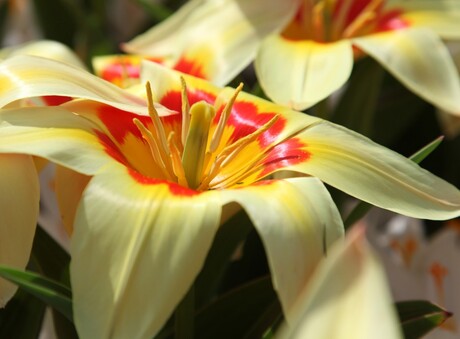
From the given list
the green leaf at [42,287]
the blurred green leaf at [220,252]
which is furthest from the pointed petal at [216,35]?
the green leaf at [42,287]

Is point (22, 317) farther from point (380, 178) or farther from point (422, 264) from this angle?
point (422, 264)

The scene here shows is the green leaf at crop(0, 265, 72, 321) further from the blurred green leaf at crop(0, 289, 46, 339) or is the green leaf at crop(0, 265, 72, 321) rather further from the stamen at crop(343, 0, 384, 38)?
the stamen at crop(343, 0, 384, 38)

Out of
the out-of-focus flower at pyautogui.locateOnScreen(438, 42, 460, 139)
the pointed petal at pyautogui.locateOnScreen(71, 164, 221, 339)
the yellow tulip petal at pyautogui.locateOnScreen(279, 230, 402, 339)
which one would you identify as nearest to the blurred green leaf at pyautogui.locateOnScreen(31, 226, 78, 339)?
the pointed petal at pyautogui.locateOnScreen(71, 164, 221, 339)

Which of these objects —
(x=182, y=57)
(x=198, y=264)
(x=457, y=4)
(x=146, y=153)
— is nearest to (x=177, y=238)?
(x=198, y=264)

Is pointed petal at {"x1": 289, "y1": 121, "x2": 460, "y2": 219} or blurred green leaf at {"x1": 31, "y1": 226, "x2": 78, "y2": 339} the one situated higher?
→ pointed petal at {"x1": 289, "y1": 121, "x2": 460, "y2": 219}

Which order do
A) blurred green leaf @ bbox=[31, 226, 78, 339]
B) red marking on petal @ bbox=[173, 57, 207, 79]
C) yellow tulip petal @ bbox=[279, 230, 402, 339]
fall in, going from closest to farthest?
1. yellow tulip petal @ bbox=[279, 230, 402, 339]
2. blurred green leaf @ bbox=[31, 226, 78, 339]
3. red marking on petal @ bbox=[173, 57, 207, 79]

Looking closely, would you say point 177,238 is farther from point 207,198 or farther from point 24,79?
point 24,79

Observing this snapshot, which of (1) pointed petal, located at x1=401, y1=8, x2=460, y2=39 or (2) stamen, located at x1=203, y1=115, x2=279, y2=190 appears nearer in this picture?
(2) stamen, located at x1=203, y1=115, x2=279, y2=190
